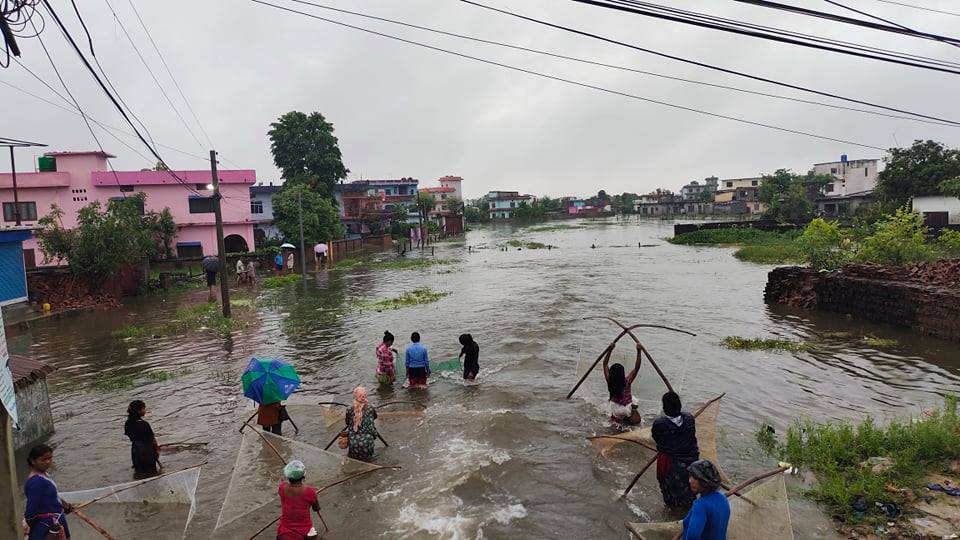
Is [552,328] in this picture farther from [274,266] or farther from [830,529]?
[274,266]

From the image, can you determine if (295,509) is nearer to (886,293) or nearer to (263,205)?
(886,293)

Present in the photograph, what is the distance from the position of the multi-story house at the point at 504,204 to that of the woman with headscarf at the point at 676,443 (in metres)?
133

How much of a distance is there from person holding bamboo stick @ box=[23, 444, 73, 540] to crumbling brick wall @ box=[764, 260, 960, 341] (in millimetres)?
21105

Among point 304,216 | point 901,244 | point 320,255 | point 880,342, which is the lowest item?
point 880,342

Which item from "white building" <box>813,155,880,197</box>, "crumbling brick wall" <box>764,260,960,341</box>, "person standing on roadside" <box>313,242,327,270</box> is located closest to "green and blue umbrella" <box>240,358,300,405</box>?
"crumbling brick wall" <box>764,260,960,341</box>

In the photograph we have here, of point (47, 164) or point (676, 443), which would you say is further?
point (47, 164)

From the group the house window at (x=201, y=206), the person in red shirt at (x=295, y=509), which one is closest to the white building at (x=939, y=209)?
the person in red shirt at (x=295, y=509)

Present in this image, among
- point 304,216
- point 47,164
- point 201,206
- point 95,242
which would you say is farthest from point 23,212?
point 95,242

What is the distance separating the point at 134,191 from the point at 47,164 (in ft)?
21.9

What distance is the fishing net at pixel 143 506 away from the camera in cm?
682

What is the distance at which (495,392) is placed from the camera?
12859 mm

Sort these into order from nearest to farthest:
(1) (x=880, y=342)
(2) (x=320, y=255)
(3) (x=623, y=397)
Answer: (3) (x=623, y=397)
(1) (x=880, y=342)
(2) (x=320, y=255)

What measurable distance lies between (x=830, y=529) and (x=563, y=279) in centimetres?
2772

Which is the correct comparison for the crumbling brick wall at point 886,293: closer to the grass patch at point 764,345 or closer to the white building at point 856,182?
the grass patch at point 764,345
